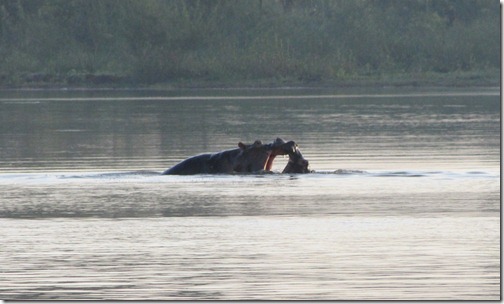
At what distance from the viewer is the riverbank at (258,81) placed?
69.7 m

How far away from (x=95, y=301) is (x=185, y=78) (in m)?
62.2

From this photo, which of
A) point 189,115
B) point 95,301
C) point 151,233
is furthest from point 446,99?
point 95,301

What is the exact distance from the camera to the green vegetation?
236 feet

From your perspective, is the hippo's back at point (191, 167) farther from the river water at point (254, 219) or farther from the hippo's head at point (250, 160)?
the hippo's head at point (250, 160)

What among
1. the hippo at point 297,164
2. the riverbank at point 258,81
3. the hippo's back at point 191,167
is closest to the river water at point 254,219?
the hippo at point 297,164

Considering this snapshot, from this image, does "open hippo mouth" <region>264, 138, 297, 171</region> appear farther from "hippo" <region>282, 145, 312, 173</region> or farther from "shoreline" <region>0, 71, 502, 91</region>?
"shoreline" <region>0, 71, 502, 91</region>

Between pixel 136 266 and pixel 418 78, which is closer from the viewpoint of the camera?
pixel 136 266

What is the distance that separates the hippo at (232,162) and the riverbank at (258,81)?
46466 mm

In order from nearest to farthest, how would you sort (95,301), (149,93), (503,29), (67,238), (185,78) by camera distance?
(95,301) → (503,29) → (67,238) → (149,93) → (185,78)

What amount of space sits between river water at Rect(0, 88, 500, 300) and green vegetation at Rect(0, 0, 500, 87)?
1488 inches

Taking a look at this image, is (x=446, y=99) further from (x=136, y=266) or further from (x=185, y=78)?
(x=136, y=266)

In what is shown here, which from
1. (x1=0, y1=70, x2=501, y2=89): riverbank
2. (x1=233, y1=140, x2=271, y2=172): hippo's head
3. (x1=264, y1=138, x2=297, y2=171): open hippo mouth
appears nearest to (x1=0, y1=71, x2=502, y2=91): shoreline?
(x1=0, y1=70, x2=501, y2=89): riverbank

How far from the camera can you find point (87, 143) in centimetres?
3083

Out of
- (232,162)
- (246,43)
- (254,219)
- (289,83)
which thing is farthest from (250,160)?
(246,43)
